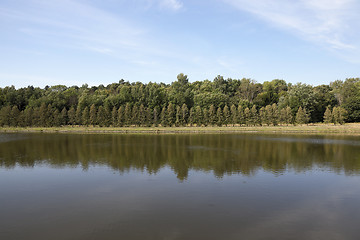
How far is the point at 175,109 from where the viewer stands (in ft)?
323

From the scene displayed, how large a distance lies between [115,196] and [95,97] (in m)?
93.7

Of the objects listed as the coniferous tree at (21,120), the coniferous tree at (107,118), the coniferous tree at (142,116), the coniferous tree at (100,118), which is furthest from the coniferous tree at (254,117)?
the coniferous tree at (21,120)

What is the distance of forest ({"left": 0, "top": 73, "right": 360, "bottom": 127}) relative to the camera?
87562mm

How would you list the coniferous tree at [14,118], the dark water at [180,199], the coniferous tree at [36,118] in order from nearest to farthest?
the dark water at [180,199], the coniferous tree at [36,118], the coniferous tree at [14,118]

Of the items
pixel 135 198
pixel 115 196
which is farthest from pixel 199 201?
pixel 115 196

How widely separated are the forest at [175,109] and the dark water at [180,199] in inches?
2408

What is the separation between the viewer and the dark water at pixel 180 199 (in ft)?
37.9

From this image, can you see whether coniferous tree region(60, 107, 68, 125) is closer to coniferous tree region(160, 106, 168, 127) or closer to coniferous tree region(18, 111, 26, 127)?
coniferous tree region(18, 111, 26, 127)

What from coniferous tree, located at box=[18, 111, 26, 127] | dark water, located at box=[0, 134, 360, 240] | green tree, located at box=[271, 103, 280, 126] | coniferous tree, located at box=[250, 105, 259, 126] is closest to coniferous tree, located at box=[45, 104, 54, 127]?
coniferous tree, located at box=[18, 111, 26, 127]

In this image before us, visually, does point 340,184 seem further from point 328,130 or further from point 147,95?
point 147,95

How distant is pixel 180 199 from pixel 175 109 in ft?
273

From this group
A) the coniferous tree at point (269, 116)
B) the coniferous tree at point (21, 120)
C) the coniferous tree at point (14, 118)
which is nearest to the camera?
the coniferous tree at point (269, 116)

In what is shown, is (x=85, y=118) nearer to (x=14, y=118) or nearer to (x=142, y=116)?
(x=142, y=116)

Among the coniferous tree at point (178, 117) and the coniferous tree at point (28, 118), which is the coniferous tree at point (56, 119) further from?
the coniferous tree at point (178, 117)
